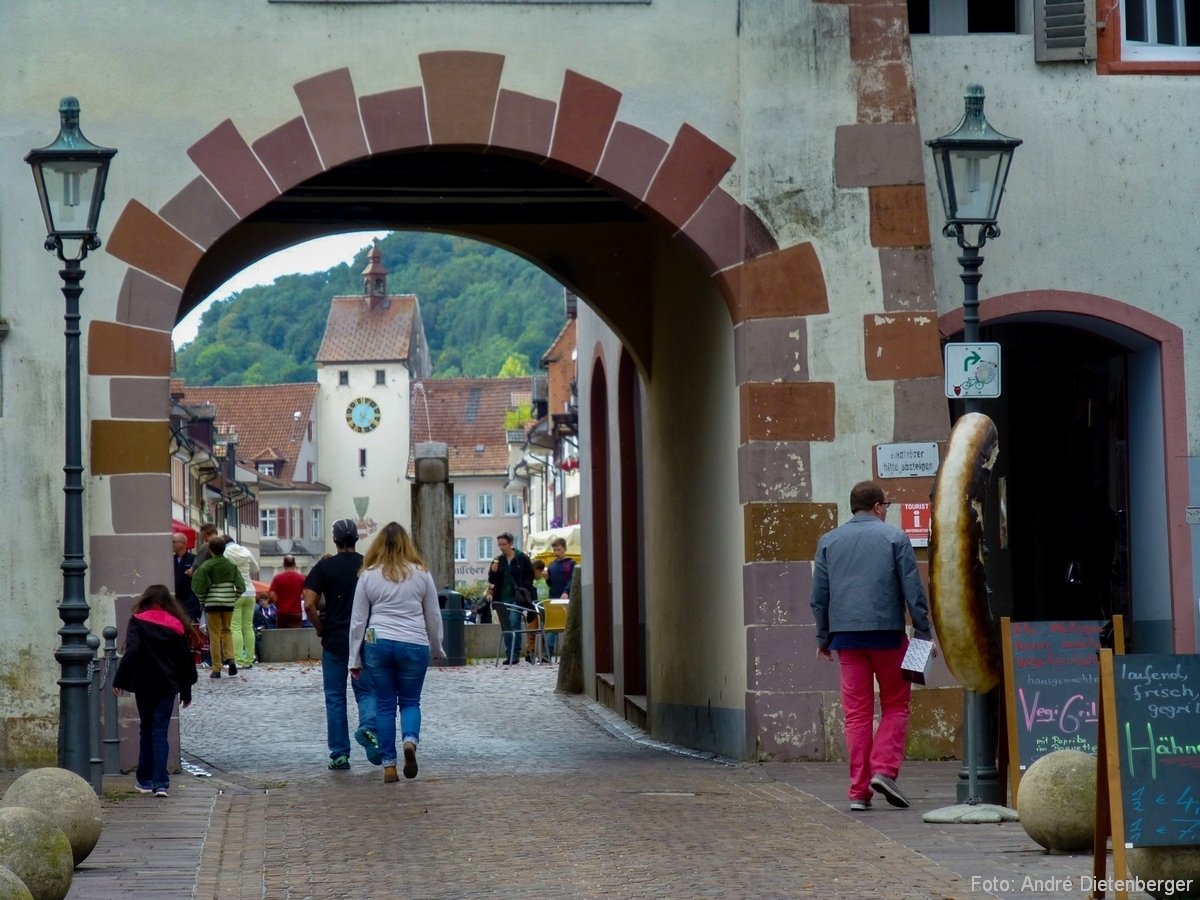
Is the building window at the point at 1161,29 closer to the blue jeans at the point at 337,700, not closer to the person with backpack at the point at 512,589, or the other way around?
the blue jeans at the point at 337,700

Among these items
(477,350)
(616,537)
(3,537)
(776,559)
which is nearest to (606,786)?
(776,559)

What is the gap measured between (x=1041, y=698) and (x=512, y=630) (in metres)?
18.6

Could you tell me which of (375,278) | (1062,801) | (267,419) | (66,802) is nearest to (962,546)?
(1062,801)

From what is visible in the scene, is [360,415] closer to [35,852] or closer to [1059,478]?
[1059,478]

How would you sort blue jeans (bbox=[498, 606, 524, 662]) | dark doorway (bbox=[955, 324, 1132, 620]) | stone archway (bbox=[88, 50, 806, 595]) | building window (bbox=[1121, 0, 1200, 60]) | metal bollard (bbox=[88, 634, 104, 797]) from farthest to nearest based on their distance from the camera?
blue jeans (bbox=[498, 606, 524, 662])
dark doorway (bbox=[955, 324, 1132, 620])
building window (bbox=[1121, 0, 1200, 60])
stone archway (bbox=[88, 50, 806, 595])
metal bollard (bbox=[88, 634, 104, 797])

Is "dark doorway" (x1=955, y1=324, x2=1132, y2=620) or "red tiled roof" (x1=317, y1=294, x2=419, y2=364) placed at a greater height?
"red tiled roof" (x1=317, y1=294, x2=419, y2=364)

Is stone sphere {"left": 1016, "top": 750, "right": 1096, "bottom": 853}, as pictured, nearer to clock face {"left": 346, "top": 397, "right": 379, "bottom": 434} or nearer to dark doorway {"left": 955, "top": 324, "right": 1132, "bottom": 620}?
dark doorway {"left": 955, "top": 324, "right": 1132, "bottom": 620}

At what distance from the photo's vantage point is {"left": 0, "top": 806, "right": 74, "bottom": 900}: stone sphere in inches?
287

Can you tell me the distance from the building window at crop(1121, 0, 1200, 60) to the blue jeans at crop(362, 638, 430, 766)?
6247 millimetres

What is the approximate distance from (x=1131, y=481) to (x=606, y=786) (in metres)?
4.76

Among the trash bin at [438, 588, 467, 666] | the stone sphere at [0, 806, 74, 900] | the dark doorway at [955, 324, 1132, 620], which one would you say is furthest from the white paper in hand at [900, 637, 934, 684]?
the trash bin at [438, 588, 467, 666]

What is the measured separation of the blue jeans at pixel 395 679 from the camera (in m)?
12.8

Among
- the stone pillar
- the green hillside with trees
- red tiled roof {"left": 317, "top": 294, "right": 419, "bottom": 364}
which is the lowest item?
the stone pillar

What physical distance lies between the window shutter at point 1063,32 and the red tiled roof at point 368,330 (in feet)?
362
